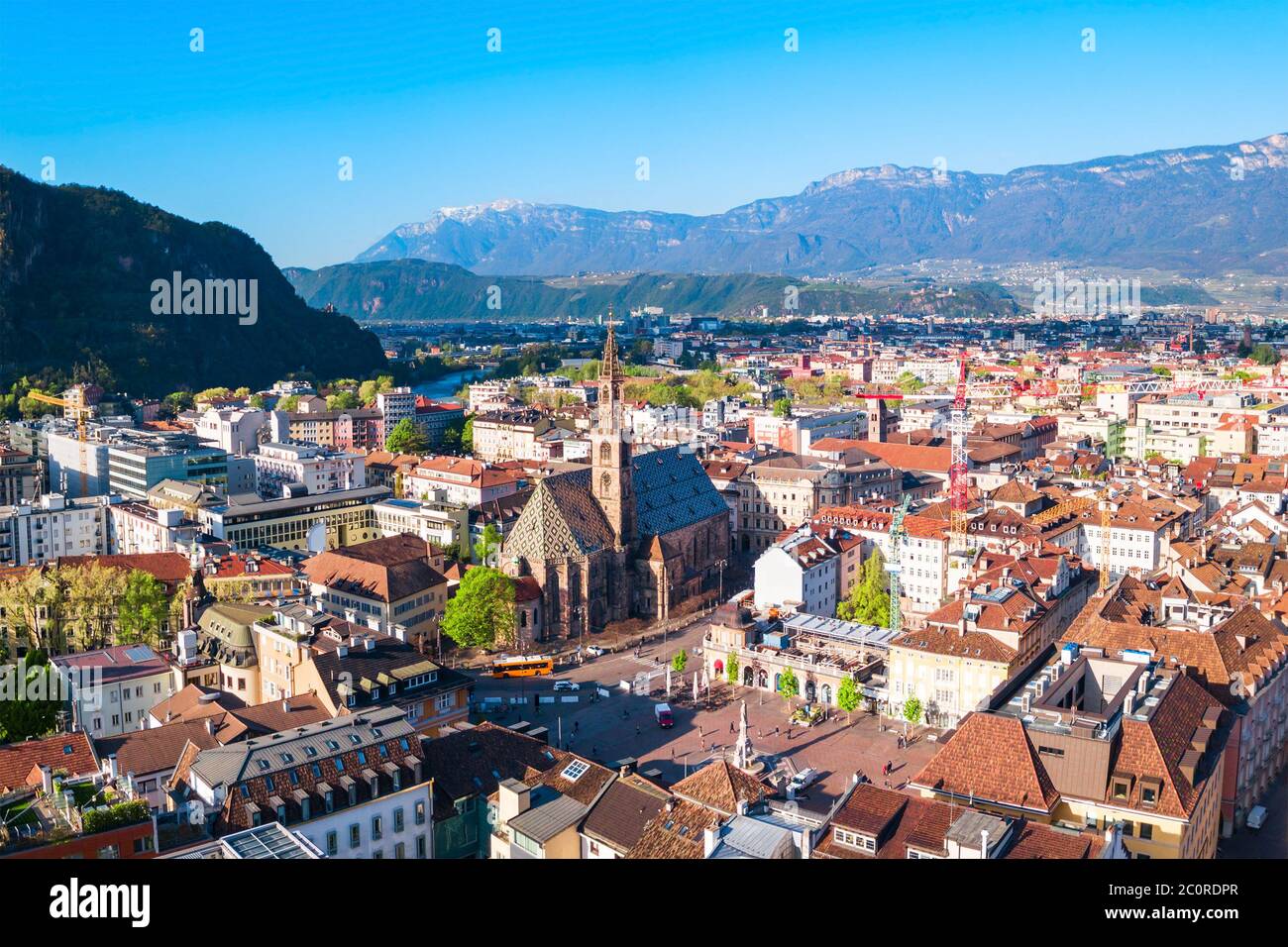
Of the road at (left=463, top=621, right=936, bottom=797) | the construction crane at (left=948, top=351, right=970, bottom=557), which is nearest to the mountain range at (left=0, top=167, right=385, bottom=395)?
the construction crane at (left=948, top=351, right=970, bottom=557)

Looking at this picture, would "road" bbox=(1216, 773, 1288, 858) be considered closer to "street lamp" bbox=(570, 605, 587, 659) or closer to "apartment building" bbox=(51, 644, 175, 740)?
"street lamp" bbox=(570, 605, 587, 659)

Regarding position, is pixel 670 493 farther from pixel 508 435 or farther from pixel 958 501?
pixel 508 435

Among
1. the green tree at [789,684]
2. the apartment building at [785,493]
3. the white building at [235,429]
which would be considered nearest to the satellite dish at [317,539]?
the apartment building at [785,493]

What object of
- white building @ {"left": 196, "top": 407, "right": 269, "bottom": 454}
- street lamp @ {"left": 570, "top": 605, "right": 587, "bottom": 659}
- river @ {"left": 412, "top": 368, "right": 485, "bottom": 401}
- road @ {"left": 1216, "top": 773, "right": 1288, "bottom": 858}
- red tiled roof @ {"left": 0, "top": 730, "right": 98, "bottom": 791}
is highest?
river @ {"left": 412, "top": 368, "right": 485, "bottom": 401}

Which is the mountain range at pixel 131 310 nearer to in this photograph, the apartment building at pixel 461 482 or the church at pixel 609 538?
the apartment building at pixel 461 482

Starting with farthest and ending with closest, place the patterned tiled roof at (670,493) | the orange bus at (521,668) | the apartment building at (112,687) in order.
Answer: the patterned tiled roof at (670,493)
the orange bus at (521,668)
the apartment building at (112,687)
